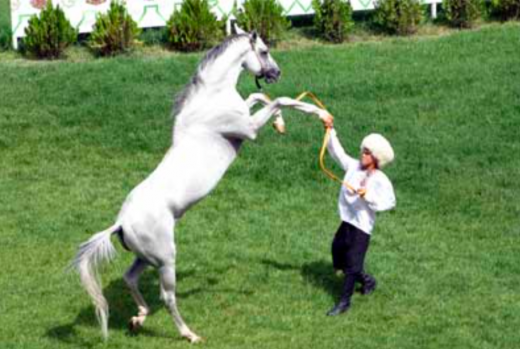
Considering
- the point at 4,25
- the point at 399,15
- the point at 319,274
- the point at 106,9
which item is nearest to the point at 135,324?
the point at 319,274

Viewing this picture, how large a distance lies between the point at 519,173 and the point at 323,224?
91.7 inches

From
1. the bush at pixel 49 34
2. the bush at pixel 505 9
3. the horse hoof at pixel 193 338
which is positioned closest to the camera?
the horse hoof at pixel 193 338

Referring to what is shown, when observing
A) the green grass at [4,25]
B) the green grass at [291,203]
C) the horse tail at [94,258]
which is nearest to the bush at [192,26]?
the green grass at [291,203]

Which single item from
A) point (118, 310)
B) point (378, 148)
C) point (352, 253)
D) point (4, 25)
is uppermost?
point (4, 25)

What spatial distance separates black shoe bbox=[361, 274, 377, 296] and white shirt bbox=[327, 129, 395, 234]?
475 mm

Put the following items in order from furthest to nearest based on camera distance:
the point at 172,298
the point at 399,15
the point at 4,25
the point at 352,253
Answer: the point at 4,25 < the point at 399,15 < the point at 352,253 < the point at 172,298

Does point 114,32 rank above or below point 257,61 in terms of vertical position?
below

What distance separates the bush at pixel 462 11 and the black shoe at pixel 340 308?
8.11 metres

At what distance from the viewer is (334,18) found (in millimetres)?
16531

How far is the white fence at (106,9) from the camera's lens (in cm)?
1614

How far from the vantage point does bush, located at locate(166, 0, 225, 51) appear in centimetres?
1611

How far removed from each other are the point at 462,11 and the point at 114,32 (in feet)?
16.1

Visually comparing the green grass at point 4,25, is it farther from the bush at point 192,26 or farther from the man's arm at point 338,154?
the man's arm at point 338,154

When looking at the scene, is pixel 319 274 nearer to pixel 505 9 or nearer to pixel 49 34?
pixel 49 34
